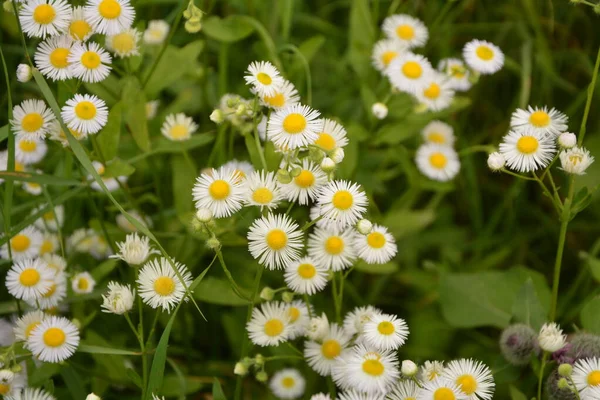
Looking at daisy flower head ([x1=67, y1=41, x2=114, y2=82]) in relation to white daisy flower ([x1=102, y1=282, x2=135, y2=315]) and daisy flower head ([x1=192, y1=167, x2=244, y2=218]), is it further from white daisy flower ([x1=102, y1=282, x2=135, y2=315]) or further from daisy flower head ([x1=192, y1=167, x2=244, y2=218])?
white daisy flower ([x1=102, y1=282, x2=135, y2=315])

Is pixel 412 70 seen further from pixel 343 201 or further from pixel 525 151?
pixel 343 201

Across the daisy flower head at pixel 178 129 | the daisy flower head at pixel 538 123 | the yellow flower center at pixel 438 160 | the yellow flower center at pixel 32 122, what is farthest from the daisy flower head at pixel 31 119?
the yellow flower center at pixel 438 160

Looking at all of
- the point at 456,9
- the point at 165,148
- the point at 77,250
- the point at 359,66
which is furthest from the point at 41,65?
the point at 456,9

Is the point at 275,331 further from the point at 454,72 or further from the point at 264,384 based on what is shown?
the point at 454,72

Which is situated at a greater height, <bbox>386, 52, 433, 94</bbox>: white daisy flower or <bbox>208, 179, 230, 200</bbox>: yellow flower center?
<bbox>386, 52, 433, 94</bbox>: white daisy flower

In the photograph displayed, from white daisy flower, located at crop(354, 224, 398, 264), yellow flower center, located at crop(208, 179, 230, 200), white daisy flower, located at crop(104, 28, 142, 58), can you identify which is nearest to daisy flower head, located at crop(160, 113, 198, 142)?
white daisy flower, located at crop(104, 28, 142, 58)

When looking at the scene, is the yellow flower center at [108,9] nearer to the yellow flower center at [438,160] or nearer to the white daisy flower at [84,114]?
the white daisy flower at [84,114]

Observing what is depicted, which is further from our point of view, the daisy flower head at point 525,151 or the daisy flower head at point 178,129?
the daisy flower head at point 178,129
